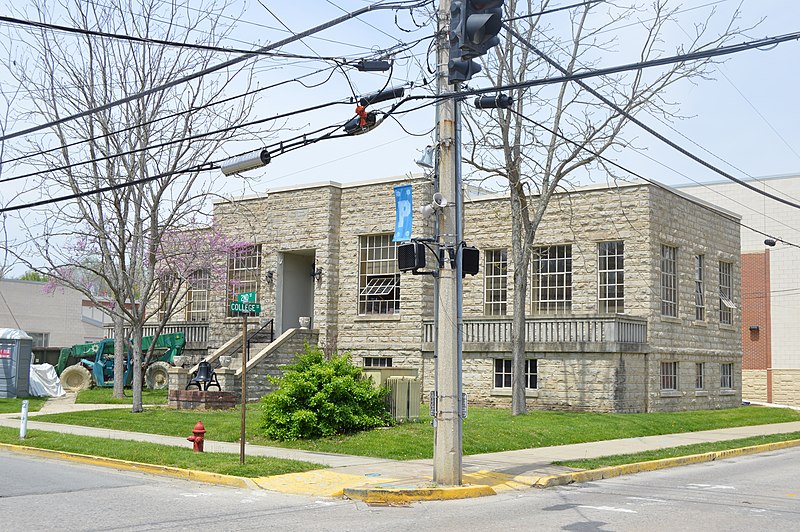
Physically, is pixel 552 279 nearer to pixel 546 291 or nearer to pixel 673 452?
pixel 546 291

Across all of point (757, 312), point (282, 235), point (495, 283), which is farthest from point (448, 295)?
point (757, 312)

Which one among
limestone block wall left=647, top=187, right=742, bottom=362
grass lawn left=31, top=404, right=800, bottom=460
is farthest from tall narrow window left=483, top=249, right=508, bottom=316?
limestone block wall left=647, top=187, right=742, bottom=362

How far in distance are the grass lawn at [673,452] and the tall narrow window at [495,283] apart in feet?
31.5

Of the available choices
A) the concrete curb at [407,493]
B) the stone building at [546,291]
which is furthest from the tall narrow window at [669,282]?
the concrete curb at [407,493]

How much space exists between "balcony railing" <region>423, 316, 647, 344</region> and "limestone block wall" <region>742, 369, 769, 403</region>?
58.9ft

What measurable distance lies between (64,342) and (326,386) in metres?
45.3

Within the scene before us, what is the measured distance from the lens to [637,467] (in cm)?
1645

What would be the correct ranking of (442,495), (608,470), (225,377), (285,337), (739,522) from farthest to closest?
(285,337)
(225,377)
(608,470)
(442,495)
(739,522)

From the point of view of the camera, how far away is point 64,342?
192 ft

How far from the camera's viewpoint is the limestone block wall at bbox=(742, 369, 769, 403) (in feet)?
139

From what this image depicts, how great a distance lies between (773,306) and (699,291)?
44.2 ft

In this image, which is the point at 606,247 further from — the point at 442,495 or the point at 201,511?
the point at 201,511

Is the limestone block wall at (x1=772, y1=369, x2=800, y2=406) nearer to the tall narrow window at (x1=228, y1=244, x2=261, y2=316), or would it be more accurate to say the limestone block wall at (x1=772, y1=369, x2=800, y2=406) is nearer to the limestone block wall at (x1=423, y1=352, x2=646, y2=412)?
the limestone block wall at (x1=423, y1=352, x2=646, y2=412)

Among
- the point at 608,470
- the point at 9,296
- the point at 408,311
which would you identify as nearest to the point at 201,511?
the point at 608,470
